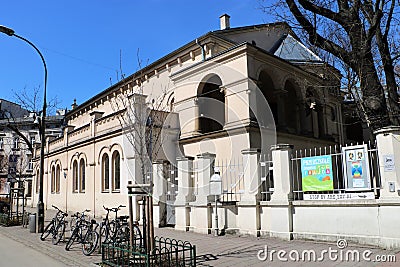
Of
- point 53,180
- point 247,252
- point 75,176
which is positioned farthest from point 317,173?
point 53,180

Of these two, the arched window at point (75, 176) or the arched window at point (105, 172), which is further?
the arched window at point (75, 176)

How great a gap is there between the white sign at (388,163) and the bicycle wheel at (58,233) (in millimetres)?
9962

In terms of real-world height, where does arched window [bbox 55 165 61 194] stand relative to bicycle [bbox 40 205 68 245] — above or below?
above

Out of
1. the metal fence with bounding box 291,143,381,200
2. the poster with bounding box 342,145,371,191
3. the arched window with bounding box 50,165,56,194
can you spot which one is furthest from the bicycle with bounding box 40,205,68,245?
the arched window with bounding box 50,165,56,194

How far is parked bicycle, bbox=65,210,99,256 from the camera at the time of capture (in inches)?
385

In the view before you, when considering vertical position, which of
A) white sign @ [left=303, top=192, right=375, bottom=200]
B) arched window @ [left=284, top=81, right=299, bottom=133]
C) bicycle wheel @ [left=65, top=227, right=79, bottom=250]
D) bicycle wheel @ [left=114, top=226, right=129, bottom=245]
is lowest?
bicycle wheel @ [left=65, top=227, right=79, bottom=250]

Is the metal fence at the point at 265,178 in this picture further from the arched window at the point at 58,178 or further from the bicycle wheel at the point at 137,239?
the arched window at the point at 58,178

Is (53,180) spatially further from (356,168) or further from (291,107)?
(356,168)

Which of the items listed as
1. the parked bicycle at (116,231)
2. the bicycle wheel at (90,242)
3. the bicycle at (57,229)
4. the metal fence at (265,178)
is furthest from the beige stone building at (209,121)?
the bicycle wheel at (90,242)

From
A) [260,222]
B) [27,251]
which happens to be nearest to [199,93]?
[260,222]

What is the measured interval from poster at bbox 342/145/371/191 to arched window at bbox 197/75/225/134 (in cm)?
938

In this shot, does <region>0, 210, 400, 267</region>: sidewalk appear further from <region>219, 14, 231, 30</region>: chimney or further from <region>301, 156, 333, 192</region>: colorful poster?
<region>219, 14, 231, 30</region>: chimney

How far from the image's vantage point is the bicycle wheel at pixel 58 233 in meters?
12.0

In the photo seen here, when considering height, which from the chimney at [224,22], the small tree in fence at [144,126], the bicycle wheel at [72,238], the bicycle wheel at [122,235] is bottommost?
the bicycle wheel at [72,238]
